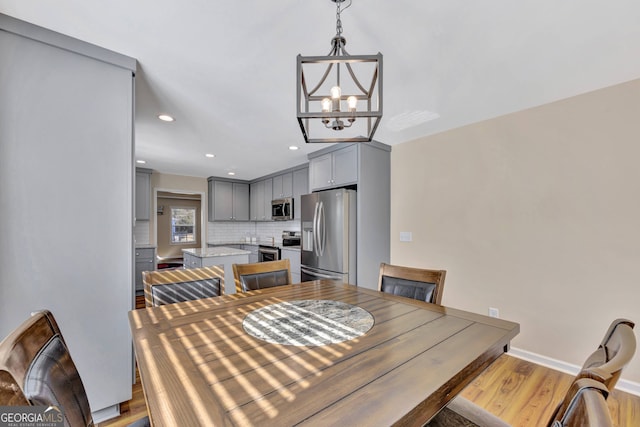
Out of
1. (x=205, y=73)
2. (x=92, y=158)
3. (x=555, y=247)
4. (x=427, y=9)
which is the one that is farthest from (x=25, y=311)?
(x=555, y=247)

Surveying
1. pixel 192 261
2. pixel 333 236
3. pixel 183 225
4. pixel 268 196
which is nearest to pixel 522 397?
pixel 333 236

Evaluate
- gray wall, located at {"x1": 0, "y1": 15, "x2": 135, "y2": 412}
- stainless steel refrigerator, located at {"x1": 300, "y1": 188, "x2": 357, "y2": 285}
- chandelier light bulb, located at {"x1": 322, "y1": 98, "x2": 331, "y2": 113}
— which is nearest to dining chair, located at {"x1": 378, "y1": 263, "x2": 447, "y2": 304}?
chandelier light bulb, located at {"x1": 322, "y1": 98, "x2": 331, "y2": 113}

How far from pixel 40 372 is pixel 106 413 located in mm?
1446

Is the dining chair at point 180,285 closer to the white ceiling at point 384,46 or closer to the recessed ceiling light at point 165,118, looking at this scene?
the white ceiling at point 384,46

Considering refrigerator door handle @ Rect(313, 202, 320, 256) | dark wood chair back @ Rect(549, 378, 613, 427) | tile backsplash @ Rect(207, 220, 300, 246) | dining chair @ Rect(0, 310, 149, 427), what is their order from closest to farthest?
1. dark wood chair back @ Rect(549, 378, 613, 427)
2. dining chair @ Rect(0, 310, 149, 427)
3. refrigerator door handle @ Rect(313, 202, 320, 256)
4. tile backsplash @ Rect(207, 220, 300, 246)

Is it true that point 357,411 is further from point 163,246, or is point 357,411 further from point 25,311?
point 163,246

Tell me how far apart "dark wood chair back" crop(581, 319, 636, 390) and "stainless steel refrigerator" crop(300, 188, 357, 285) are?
2.50 m

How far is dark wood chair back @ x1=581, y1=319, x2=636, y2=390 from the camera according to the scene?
1.85ft

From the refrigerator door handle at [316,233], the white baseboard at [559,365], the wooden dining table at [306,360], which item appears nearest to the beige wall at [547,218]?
the white baseboard at [559,365]

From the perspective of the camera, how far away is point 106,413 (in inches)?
65.3

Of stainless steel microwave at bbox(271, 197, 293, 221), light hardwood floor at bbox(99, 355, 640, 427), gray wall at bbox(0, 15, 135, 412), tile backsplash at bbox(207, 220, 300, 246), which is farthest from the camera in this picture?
tile backsplash at bbox(207, 220, 300, 246)

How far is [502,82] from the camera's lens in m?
2.02

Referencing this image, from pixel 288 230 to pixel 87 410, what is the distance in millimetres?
4739

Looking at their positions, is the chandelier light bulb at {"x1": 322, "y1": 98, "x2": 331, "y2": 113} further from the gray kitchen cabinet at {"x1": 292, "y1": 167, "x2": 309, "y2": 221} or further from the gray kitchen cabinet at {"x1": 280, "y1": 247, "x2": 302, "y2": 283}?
the gray kitchen cabinet at {"x1": 292, "y1": 167, "x2": 309, "y2": 221}
